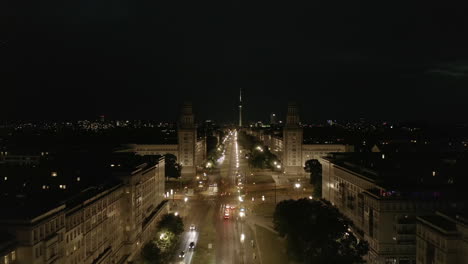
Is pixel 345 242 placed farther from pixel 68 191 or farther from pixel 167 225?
pixel 68 191

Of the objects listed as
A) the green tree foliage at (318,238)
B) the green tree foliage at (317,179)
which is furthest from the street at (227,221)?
the green tree foliage at (317,179)

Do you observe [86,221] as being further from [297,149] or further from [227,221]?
[297,149]

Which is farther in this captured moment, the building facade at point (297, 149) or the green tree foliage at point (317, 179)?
the building facade at point (297, 149)

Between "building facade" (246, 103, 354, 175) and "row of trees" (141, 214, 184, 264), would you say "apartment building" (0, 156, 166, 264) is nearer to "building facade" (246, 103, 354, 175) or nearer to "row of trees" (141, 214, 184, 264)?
"row of trees" (141, 214, 184, 264)

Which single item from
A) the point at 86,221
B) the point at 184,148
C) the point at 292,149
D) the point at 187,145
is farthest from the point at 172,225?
the point at 292,149

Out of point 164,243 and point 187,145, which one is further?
point 187,145

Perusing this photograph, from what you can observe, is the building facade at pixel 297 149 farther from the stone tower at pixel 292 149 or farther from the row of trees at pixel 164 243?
the row of trees at pixel 164 243
